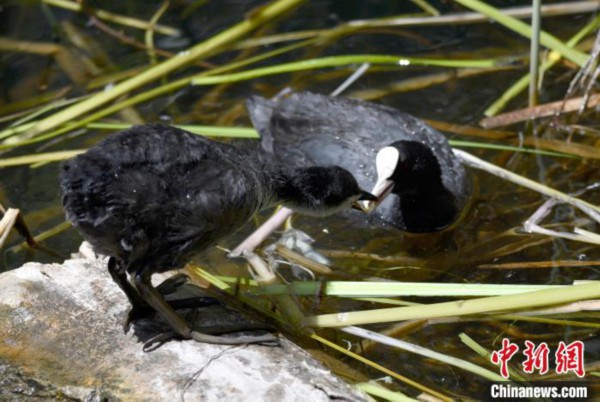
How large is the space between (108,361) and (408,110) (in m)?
3.13

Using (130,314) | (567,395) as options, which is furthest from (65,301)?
(567,395)

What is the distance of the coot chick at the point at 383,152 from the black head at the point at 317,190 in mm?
642

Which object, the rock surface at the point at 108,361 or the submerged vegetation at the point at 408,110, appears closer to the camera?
the rock surface at the point at 108,361

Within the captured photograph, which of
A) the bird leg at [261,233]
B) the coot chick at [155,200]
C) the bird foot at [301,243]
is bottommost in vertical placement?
the bird foot at [301,243]

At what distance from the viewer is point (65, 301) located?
3.53 metres

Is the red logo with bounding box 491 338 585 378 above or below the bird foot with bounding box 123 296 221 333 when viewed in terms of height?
below

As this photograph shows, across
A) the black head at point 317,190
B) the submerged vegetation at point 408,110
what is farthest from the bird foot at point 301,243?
the black head at point 317,190

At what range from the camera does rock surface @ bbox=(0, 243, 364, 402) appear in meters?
3.09

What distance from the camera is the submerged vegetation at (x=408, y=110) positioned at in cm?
369

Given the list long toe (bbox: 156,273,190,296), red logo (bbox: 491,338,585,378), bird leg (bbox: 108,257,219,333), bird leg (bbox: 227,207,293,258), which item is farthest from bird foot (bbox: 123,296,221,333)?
red logo (bbox: 491,338,585,378)

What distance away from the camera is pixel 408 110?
5.79 metres

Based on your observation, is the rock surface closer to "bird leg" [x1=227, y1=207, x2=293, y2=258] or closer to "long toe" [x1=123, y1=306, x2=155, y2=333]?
"long toe" [x1=123, y1=306, x2=155, y2=333]

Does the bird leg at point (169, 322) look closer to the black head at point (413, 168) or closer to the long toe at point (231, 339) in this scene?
the long toe at point (231, 339)

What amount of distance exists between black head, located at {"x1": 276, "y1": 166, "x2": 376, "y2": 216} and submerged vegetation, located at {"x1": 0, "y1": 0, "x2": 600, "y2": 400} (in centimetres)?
39
